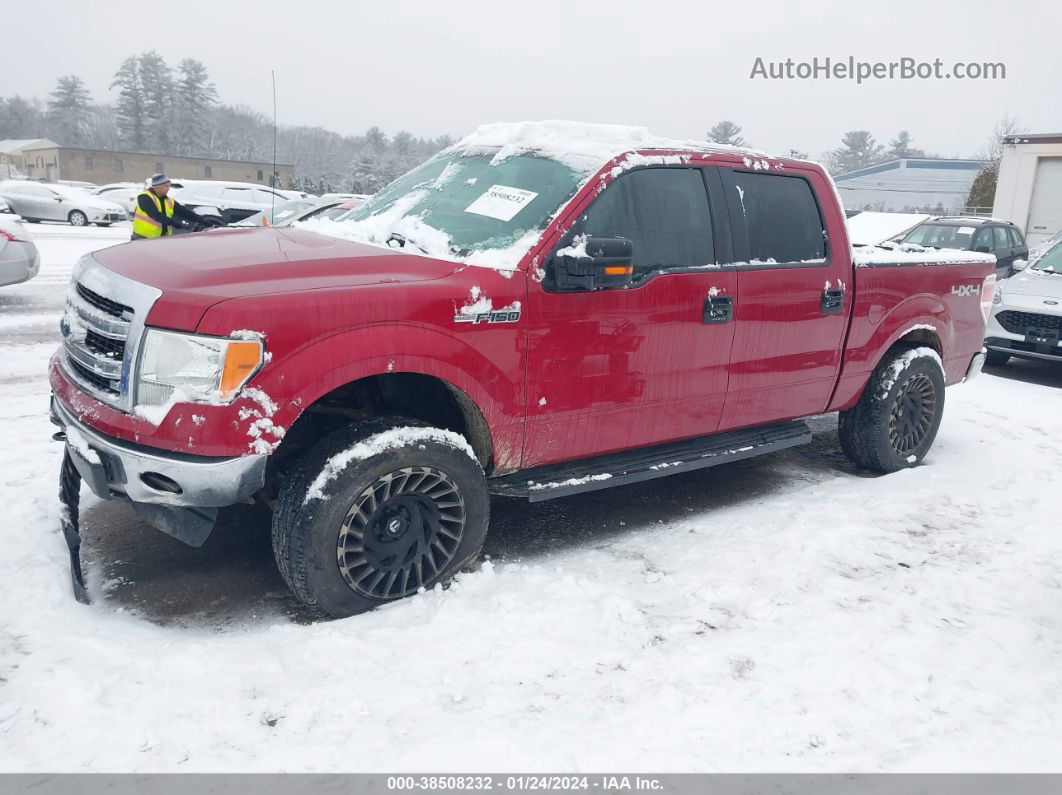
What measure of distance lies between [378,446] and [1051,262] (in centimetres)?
943

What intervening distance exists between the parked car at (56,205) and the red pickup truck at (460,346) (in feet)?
83.9

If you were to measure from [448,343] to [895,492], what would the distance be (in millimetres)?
3253

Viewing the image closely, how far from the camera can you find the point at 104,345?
10.2 feet

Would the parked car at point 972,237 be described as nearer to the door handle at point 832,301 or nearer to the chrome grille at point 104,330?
the door handle at point 832,301

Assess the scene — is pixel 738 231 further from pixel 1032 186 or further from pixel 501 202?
pixel 1032 186

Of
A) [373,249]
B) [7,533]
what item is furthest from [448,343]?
[7,533]

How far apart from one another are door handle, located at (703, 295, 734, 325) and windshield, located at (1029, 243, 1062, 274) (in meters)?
7.30

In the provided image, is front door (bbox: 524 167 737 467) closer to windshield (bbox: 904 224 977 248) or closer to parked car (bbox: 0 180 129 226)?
windshield (bbox: 904 224 977 248)

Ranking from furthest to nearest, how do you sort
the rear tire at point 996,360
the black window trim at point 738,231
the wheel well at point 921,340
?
the rear tire at point 996,360
the wheel well at point 921,340
the black window trim at point 738,231

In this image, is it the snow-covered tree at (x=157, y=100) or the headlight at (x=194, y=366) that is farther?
the snow-covered tree at (x=157, y=100)

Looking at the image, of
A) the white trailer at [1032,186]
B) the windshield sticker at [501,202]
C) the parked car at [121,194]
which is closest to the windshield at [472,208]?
the windshield sticker at [501,202]

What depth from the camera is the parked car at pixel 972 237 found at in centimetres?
1484

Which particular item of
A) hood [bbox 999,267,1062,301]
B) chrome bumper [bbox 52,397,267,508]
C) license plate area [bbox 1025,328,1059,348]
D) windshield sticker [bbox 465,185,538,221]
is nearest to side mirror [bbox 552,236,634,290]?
windshield sticker [bbox 465,185,538,221]
